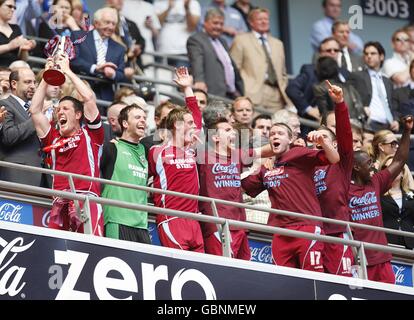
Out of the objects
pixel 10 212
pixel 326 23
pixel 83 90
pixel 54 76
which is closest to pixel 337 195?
pixel 83 90

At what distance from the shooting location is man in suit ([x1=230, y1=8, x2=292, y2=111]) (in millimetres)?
20219

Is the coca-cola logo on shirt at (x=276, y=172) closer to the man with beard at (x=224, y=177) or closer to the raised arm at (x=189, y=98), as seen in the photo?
the man with beard at (x=224, y=177)

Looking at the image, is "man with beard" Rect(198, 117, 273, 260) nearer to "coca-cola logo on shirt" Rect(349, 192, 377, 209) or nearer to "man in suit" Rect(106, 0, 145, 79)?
"coca-cola logo on shirt" Rect(349, 192, 377, 209)

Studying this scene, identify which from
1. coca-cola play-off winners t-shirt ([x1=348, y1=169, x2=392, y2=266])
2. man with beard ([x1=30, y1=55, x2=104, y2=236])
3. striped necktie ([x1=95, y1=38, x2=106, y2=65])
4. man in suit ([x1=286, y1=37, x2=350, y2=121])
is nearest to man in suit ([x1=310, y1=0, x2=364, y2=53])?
man in suit ([x1=286, y1=37, x2=350, y2=121])

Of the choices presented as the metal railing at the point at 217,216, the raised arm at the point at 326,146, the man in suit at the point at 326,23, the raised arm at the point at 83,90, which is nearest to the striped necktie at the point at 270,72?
the man in suit at the point at 326,23

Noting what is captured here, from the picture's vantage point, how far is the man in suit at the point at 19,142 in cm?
1446

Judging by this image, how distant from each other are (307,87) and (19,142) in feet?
19.9

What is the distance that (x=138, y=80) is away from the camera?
19.2 meters

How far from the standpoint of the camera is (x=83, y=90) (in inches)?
546

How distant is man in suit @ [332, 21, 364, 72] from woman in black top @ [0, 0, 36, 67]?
4739 mm

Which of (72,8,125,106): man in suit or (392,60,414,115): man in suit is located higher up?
(72,8,125,106): man in suit

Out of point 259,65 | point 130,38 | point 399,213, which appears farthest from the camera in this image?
point 259,65

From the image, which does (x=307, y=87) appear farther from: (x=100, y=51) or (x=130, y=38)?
(x=100, y=51)
